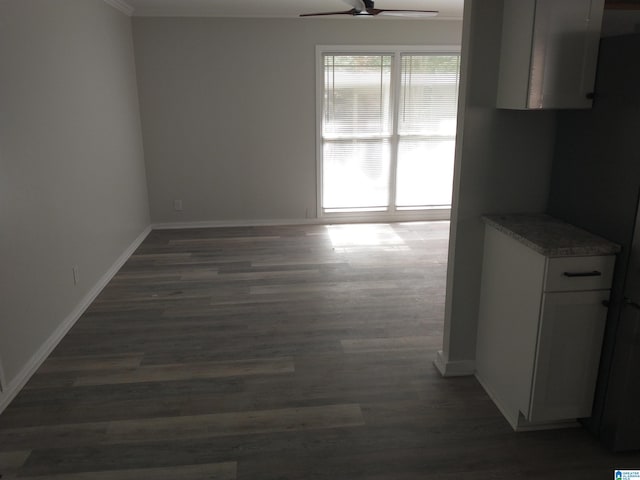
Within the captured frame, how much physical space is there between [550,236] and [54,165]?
3082 millimetres

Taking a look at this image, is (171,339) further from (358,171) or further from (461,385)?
(358,171)

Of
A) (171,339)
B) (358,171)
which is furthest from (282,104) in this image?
(171,339)

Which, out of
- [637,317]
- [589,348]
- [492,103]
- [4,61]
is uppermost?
[4,61]

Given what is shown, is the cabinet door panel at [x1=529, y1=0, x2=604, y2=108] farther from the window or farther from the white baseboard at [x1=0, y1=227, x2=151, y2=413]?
the window

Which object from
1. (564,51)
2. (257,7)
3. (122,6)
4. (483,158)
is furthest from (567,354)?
(122,6)

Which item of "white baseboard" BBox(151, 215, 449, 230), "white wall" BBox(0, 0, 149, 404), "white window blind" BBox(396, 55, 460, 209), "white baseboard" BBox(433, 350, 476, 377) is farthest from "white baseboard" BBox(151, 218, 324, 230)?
"white baseboard" BBox(433, 350, 476, 377)

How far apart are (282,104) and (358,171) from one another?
125cm

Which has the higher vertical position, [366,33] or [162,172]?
[366,33]

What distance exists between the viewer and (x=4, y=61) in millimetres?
2752

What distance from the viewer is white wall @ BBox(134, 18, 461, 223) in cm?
571

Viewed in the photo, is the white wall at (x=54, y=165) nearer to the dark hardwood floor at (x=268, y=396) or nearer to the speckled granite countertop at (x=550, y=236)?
the dark hardwood floor at (x=268, y=396)

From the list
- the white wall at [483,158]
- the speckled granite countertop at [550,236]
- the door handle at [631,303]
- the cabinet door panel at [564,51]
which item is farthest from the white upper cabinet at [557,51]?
the door handle at [631,303]

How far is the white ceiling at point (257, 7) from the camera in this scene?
504 cm

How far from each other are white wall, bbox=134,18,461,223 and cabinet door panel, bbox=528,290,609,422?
4350mm
